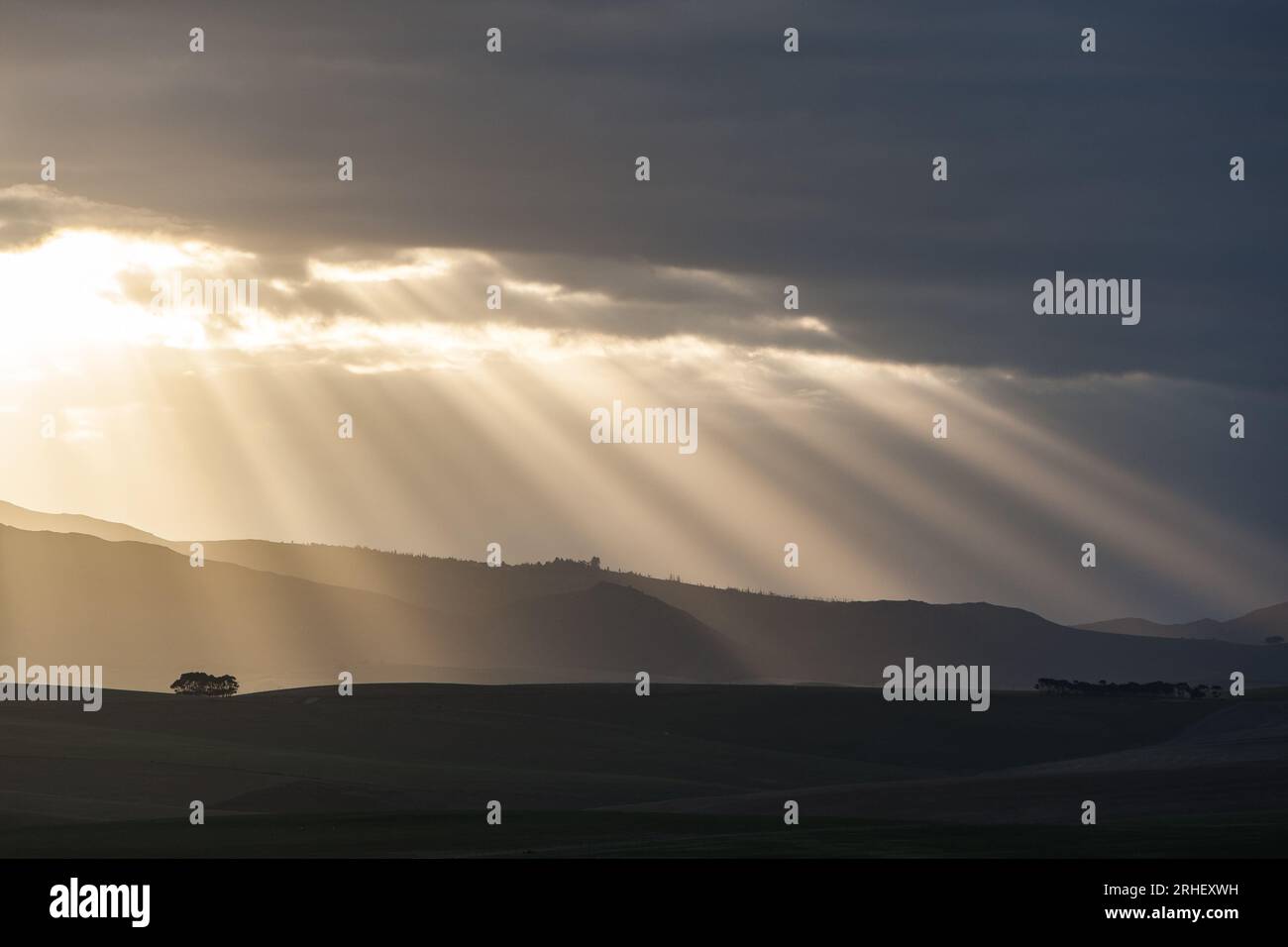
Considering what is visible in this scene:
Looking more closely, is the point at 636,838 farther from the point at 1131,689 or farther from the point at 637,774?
the point at 1131,689

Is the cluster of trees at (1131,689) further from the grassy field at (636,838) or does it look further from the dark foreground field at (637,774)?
the grassy field at (636,838)

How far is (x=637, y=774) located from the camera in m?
113

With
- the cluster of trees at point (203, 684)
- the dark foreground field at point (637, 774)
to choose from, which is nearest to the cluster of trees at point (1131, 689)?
the dark foreground field at point (637, 774)

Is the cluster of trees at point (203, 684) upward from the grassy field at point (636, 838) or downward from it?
upward

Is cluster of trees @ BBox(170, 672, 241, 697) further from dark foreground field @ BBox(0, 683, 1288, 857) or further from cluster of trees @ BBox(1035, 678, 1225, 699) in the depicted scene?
cluster of trees @ BBox(1035, 678, 1225, 699)

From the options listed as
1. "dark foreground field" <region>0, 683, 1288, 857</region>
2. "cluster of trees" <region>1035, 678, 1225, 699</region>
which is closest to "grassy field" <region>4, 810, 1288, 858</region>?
"dark foreground field" <region>0, 683, 1288, 857</region>

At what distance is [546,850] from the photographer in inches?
2031

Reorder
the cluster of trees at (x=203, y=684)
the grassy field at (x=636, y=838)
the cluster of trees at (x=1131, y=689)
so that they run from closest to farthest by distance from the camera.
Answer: the grassy field at (x=636, y=838) → the cluster of trees at (x=1131, y=689) → the cluster of trees at (x=203, y=684)

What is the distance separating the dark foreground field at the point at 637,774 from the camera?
56.3 m

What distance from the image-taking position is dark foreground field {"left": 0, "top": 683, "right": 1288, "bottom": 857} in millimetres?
56312

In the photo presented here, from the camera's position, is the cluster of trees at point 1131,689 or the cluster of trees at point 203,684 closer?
the cluster of trees at point 1131,689
